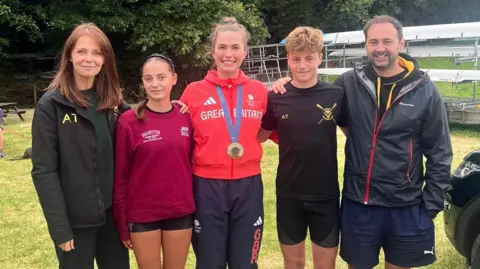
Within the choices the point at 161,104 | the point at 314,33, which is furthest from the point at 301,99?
the point at 161,104

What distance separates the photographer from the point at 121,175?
3.01 metres

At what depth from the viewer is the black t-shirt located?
318 cm

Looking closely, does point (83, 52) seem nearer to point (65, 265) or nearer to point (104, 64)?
point (104, 64)

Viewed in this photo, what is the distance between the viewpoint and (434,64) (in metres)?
26.4

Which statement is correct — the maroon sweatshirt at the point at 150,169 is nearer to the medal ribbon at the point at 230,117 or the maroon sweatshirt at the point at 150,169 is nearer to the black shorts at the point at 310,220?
the medal ribbon at the point at 230,117

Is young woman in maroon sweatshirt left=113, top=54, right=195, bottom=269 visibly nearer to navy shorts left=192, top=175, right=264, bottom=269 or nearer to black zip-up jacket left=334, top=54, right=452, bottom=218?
navy shorts left=192, top=175, right=264, bottom=269

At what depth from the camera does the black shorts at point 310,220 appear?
10.7 ft

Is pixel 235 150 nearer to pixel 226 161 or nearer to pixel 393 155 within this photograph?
pixel 226 161

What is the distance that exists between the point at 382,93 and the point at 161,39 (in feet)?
55.0

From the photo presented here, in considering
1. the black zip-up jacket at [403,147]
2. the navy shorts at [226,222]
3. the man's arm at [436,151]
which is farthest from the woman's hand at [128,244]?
the man's arm at [436,151]

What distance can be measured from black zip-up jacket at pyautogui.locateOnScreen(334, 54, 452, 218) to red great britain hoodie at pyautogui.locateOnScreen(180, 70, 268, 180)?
658 millimetres

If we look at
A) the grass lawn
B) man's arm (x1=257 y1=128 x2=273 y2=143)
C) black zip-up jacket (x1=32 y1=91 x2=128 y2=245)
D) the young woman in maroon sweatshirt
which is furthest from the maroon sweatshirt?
the grass lawn

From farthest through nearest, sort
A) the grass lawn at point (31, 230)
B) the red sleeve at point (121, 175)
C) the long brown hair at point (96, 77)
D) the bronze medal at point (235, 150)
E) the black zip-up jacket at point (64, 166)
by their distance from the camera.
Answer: the grass lawn at point (31, 230), the bronze medal at point (235, 150), the red sleeve at point (121, 175), the long brown hair at point (96, 77), the black zip-up jacket at point (64, 166)

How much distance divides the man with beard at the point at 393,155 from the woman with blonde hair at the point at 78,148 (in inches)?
61.5
